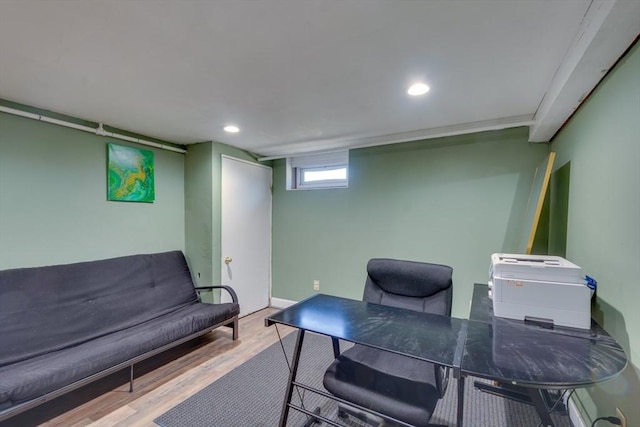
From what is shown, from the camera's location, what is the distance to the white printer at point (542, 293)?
1409mm

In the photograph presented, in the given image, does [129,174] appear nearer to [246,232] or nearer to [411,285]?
[246,232]

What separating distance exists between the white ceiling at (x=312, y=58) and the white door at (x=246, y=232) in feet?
3.77

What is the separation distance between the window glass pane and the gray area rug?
220cm

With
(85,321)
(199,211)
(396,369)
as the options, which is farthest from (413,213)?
(85,321)

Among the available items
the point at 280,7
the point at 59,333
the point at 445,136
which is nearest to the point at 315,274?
the point at 445,136

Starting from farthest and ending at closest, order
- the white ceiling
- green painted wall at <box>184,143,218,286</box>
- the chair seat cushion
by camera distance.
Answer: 1. green painted wall at <box>184,143,218,286</box>
2. the chair seat cushion
3. the white ceiling

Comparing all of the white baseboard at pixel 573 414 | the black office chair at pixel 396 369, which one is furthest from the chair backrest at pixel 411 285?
the white baseboard at pixel 573 414

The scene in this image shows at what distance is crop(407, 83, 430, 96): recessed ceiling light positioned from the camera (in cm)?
187

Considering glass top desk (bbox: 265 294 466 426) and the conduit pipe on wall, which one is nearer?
glass top desk (bbox: 265 294 466 426)

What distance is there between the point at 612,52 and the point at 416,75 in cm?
87

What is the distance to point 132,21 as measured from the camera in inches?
49.9

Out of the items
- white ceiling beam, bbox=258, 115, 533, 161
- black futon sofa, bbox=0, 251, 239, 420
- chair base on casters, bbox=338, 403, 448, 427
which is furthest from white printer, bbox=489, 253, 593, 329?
black futon sofa, bbox=0, 251, 239, 420

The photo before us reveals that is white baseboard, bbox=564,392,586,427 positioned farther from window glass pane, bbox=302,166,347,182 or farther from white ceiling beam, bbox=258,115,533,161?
window glass pane, bbox=302,166,347,182

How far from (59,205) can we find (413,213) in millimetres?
3354
